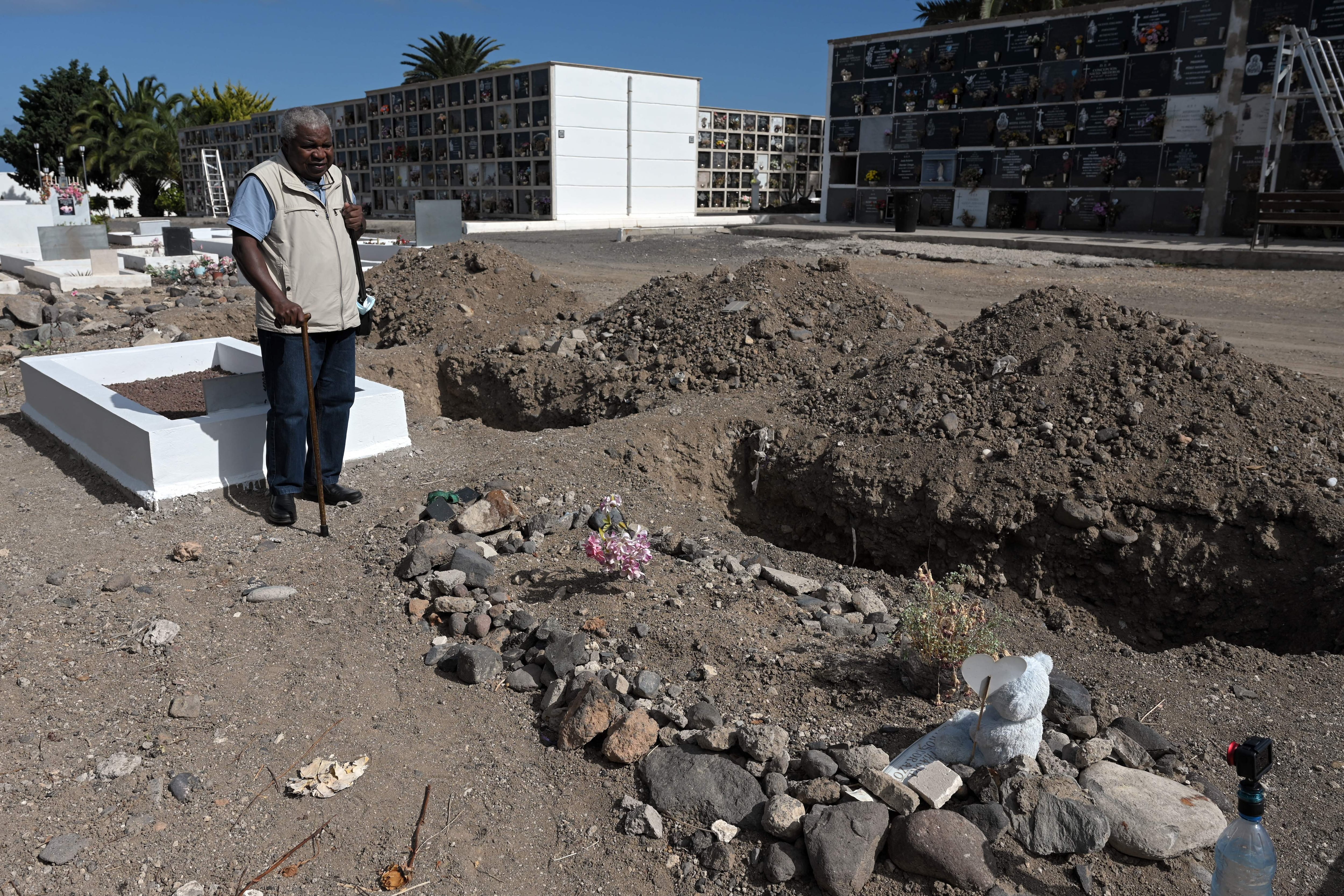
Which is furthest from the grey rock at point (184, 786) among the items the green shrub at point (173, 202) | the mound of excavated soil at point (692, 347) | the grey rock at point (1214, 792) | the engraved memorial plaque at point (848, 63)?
the green shrub at point (173, 202)

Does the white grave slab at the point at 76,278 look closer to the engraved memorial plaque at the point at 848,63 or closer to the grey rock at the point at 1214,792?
the grey rock at the point at 1214,792

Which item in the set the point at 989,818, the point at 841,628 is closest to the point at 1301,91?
the point at 841,628

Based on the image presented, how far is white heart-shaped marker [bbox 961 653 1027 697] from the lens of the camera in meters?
2.03

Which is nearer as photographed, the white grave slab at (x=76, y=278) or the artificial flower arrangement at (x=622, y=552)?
the artificial flower arrangement at (x=622, y=552)

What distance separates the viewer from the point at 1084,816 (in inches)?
74.2

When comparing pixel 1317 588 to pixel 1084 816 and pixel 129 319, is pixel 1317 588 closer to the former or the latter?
pixel 1084 816

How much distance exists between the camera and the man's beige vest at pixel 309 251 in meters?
3.27

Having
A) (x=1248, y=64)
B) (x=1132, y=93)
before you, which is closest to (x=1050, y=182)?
(x=1132, y=93)

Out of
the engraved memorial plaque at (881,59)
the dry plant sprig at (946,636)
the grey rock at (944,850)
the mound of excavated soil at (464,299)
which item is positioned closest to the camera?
the grey rock at (944,850)

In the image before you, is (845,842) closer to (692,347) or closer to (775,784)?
(775,784)

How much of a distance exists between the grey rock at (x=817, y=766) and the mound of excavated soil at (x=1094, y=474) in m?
1.84

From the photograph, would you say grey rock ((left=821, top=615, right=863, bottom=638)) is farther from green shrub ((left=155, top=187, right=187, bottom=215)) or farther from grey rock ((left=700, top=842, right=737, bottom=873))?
green shrub ((left=155, top=187, right=187, bottom=215))

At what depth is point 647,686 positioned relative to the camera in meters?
2.41

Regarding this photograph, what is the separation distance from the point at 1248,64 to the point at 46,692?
16.9m
